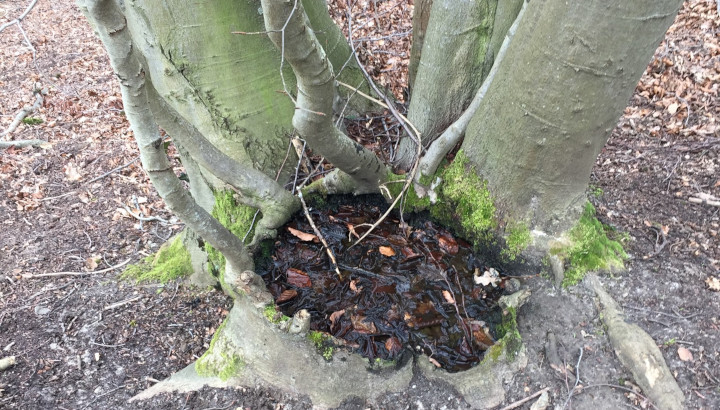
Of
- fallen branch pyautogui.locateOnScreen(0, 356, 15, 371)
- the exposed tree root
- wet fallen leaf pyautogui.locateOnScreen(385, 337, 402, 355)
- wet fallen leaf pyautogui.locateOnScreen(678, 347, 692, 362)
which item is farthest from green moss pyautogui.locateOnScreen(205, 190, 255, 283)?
wet fallen leaf pyautogui.locateOnScreen(678, 347, 692, 362)

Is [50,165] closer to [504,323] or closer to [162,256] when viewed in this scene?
[162,256]

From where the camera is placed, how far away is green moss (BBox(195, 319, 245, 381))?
7.44 ft

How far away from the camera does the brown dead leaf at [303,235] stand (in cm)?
268

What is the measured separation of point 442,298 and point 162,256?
7.48 ft

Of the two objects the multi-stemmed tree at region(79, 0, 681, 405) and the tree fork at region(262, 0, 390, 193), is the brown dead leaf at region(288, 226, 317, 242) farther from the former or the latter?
the tree fork at region(262, 0, 390, 193)

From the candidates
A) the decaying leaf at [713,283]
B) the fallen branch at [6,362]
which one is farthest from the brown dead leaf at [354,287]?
the fallen branch at [6,362]

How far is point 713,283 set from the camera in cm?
237

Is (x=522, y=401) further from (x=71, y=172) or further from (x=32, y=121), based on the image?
(x=32, y=121)

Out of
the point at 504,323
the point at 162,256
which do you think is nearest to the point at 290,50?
the point at 504,323

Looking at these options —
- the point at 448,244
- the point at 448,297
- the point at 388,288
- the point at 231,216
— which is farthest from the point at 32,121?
the point at 448,297

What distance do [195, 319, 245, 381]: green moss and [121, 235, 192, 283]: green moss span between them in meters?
1.09

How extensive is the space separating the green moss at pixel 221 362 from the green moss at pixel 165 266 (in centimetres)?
Answer: 109

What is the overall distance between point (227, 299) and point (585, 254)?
2.42 m

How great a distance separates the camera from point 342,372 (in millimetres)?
2123
